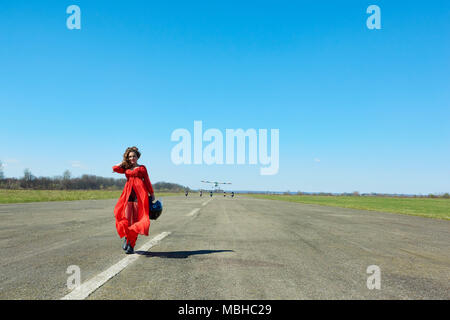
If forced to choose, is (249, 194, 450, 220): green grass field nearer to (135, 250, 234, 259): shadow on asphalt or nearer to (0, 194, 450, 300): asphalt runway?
(0, 194, 450, 300): asphalt runway

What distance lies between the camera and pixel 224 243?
21.0ft

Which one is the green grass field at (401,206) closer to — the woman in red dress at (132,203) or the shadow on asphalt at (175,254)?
the shadow on asphalt at (175,254)

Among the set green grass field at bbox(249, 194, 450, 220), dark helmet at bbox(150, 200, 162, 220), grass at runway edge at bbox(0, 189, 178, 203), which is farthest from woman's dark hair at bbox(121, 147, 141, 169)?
grass at runway edge at bbox(0, 189, 178, 203)

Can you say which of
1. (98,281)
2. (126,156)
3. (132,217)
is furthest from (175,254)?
(126,156)

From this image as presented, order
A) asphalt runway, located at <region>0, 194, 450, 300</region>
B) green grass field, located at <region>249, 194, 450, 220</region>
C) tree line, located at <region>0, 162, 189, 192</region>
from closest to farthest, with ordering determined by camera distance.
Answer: asphalt runway, located at <region>0, 194, 450, 300</region> < green grass field, located at <region>249, 194, 450, 220</region> < tree line, located at <region>0, 162, 189, 192</region>

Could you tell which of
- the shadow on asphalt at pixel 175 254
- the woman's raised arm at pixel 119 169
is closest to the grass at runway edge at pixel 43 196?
the woman's raised arm at pixel 119 169

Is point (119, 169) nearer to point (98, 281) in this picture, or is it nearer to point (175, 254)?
point (175, 254)

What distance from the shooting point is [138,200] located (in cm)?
516

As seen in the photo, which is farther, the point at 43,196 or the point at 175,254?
the point at 43,196

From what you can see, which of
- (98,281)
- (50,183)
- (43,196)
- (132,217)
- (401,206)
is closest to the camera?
(98,281)

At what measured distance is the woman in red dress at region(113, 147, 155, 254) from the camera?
502 centimetres

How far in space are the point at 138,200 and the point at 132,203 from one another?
0.46ft
